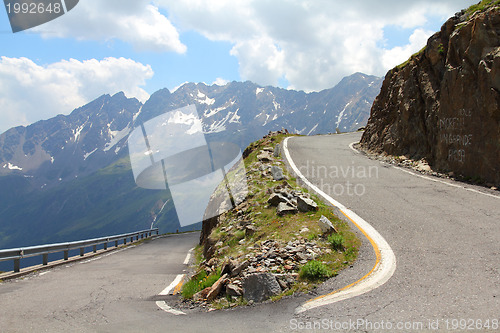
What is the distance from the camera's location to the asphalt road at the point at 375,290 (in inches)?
170

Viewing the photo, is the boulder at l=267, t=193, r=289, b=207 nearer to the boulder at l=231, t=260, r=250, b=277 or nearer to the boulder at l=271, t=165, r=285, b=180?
the boulder at l=271, t=165, r=285, b=180

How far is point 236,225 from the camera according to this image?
35.5ft

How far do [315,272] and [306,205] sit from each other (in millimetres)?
3949

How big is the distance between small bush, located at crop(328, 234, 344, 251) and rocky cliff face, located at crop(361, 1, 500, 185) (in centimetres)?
842

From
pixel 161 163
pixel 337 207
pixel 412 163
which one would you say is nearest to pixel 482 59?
pixel 412 163

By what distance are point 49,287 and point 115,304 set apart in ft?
9.80

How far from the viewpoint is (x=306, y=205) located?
32.2ft

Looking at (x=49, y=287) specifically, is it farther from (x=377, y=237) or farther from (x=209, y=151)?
(x=377, y=237)

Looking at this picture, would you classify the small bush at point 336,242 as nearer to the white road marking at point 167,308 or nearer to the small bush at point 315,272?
the small bush at point 315,272

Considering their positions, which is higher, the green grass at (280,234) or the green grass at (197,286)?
the green grass at (280,234)

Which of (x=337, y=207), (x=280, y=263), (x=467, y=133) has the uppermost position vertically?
(x=467, y=133)

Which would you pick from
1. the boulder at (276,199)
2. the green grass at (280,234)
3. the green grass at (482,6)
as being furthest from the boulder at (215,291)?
the green grass at (482,6)

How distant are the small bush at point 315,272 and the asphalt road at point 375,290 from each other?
0.27 m

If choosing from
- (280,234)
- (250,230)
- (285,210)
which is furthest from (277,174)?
(280,234)
